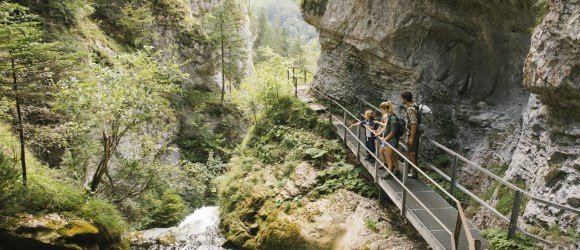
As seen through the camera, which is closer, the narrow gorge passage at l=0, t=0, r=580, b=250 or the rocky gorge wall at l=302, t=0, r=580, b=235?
the rocky gorge wall at l=302, t=0, r=580, b=235

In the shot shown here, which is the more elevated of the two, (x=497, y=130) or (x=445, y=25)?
(x=445, y=25)

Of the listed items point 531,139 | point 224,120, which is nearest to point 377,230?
point 531,139

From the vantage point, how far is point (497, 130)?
1041cm

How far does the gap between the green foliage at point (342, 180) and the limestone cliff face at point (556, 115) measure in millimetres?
3829

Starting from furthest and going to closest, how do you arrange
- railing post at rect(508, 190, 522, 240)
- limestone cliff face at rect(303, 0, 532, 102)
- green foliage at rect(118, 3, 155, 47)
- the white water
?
1. green foliage at rect(118, 3, 155, 47)
2. the white water
3. limestone cliff face at rect(303, 0, 532, 102)
4. railing post at rect(508, 190, 522, 240)

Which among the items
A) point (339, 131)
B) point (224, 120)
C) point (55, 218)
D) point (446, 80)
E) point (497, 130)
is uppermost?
point (446, 80)

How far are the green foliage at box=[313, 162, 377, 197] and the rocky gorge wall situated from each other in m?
2.97

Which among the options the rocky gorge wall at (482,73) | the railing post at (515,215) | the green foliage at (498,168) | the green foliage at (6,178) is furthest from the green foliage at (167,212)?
the railing post at (515,215)

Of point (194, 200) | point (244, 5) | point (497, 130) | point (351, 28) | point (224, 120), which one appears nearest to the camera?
point (497, 130)

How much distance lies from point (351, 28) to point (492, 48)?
5.19 m

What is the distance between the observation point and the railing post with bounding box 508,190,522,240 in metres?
5.50

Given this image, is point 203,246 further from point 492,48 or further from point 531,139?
point 492,48

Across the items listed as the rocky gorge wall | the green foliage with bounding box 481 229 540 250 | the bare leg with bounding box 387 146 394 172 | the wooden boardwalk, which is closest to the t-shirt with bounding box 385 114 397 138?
the bare leg with bounding box 387 146 394 172

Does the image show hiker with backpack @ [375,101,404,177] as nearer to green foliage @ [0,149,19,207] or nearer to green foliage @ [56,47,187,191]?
green foliage @ [56,47,187,191]
